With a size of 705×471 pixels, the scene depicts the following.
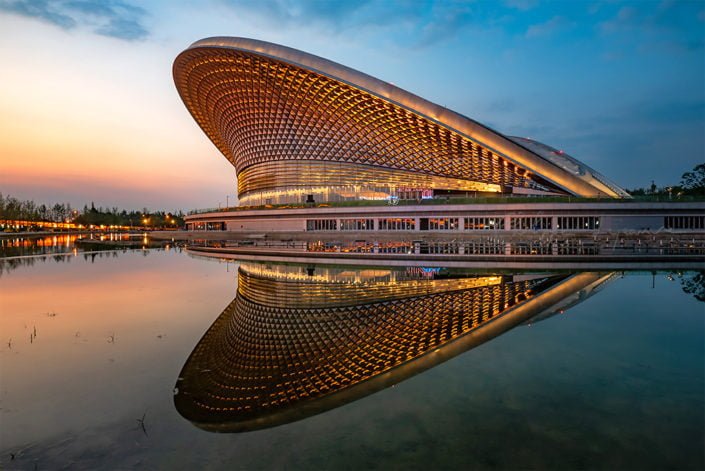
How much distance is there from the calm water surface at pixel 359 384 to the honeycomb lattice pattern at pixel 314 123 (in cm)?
3418

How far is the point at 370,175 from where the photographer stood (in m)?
57.2

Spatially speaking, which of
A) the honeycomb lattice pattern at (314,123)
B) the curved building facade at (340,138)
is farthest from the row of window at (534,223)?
the honeycomb lattice pattern at (314,123)

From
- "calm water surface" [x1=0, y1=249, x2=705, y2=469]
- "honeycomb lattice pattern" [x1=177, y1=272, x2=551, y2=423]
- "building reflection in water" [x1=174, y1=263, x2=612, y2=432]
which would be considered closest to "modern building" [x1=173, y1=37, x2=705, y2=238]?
"building reflection in water" [x1=174, y1=263, x2=612, y2=432]

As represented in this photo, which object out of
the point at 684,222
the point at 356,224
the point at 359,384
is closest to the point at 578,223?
the point at 684,222

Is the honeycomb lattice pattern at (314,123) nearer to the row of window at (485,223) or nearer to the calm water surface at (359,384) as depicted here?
the row of window at (485,223)

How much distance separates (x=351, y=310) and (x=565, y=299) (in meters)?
5.99

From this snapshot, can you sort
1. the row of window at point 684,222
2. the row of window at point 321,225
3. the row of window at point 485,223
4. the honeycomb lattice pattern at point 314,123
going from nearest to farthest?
the row of window at point 684,222 → the row of window at point 485,223 → the honeycomb lattice pattern at point 314,123 → the row of window at point 321,225

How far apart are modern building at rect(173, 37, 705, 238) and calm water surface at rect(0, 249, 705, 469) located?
3094cm

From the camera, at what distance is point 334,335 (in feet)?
27.0

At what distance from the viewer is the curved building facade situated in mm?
40688

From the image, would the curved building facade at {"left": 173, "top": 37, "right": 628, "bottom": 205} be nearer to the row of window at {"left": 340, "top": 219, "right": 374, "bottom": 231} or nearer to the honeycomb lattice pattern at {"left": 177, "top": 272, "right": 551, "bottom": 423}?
the row of window at {"left": 340, "top": 219, "right": 374, "bottom": 231}

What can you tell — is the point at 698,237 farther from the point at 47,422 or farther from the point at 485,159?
the point at 47,422

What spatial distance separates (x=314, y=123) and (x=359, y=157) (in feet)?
24.8

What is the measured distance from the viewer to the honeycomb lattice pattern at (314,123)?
46.6m
